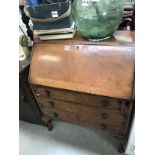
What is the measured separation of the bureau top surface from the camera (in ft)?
3.46

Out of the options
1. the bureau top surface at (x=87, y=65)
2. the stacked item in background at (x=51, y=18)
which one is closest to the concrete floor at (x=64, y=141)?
the bureau top surface at (x=87, y=65)

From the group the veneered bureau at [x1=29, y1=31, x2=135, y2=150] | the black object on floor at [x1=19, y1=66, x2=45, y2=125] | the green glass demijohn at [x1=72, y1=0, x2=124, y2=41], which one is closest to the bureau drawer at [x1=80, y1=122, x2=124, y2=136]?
the veneered bureau at [x1=29, y1=31, x2=135, y2=150]

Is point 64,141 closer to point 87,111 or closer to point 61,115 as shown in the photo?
point 61,115

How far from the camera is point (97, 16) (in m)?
1.02

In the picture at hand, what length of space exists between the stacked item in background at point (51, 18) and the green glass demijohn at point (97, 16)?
2.4 inches

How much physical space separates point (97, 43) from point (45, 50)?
366 millimetres

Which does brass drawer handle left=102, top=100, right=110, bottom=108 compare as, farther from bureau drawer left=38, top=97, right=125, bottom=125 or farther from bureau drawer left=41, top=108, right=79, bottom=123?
bureau drawer left=41, top=108, right=79, bottom=123

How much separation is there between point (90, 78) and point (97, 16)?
1.18 ft

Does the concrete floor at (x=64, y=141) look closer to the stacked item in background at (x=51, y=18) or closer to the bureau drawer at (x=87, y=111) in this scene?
the bureau drawer at (x=87, y=111)

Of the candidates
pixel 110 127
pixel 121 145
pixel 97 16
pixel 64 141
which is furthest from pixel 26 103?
pixel 97 16

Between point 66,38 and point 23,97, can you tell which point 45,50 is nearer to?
point 66,38

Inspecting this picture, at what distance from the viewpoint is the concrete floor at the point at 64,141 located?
62.5 inches

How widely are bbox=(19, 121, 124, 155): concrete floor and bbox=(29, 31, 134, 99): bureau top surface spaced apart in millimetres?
692
